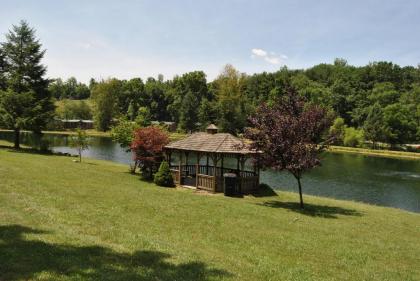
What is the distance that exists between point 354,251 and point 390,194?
2638 centimetres

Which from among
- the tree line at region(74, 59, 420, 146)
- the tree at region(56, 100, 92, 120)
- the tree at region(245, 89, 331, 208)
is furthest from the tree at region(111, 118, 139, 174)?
the tree at region(56, 100, 92, 120)

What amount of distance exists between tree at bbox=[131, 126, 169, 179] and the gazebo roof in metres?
0.78

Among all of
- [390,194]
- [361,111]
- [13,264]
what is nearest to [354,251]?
[13,264]

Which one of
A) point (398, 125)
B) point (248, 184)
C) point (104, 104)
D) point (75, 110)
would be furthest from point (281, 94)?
point (248, 184)

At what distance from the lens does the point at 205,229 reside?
13289mm

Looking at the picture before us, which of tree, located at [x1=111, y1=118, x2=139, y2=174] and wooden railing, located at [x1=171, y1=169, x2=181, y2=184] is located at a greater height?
tree, located at [x1=111, y1=118, x2=139, y2=174]

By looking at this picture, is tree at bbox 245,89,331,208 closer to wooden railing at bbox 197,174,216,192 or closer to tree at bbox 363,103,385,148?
wooden railing at bbox 197,174,216,192

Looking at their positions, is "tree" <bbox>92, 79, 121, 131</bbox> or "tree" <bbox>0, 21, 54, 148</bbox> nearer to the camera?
"tree" <bbox>0, 21, 54, 148</bbox>

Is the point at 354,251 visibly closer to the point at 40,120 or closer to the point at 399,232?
the point at 399,232

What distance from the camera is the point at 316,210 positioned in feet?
67.8

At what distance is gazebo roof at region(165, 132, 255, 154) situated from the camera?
81.4 ft

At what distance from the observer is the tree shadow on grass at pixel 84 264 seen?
7.50 meters

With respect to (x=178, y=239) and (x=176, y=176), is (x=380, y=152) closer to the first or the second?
Result: (x=176, y=176)

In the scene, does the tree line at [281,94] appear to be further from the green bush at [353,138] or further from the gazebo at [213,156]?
the gazebo at [213,156]
